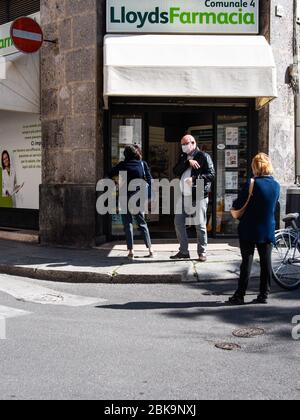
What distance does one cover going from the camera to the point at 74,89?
10.1m

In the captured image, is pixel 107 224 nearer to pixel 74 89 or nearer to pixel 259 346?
pixel 74 89

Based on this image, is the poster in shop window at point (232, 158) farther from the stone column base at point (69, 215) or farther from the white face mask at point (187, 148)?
the stone column base at point (69, 215)

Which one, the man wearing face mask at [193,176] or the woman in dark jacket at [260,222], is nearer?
the woman in dark jacket at [260,222]

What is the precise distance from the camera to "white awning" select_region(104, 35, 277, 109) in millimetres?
Result: 9117

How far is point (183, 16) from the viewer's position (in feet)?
33.3

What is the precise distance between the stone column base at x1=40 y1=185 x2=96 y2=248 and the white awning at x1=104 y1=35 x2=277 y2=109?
2.02 metres

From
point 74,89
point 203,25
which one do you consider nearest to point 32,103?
point 74,89

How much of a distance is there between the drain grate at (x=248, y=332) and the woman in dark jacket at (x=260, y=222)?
1028 mm

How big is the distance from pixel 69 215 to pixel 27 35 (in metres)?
3.47

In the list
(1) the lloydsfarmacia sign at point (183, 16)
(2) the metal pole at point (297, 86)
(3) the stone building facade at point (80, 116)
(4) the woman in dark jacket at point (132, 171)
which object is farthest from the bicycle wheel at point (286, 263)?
(1) the lloydsfarmacia sign at point (183, 16)

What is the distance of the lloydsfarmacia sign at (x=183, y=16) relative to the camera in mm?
10094

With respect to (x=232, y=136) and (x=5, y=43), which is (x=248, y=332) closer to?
(x=232, y=136)

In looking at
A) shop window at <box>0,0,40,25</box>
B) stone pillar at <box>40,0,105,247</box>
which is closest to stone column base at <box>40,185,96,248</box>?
stone pillar at <box>40,0,105,247</box>

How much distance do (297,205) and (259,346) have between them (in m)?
4.77
